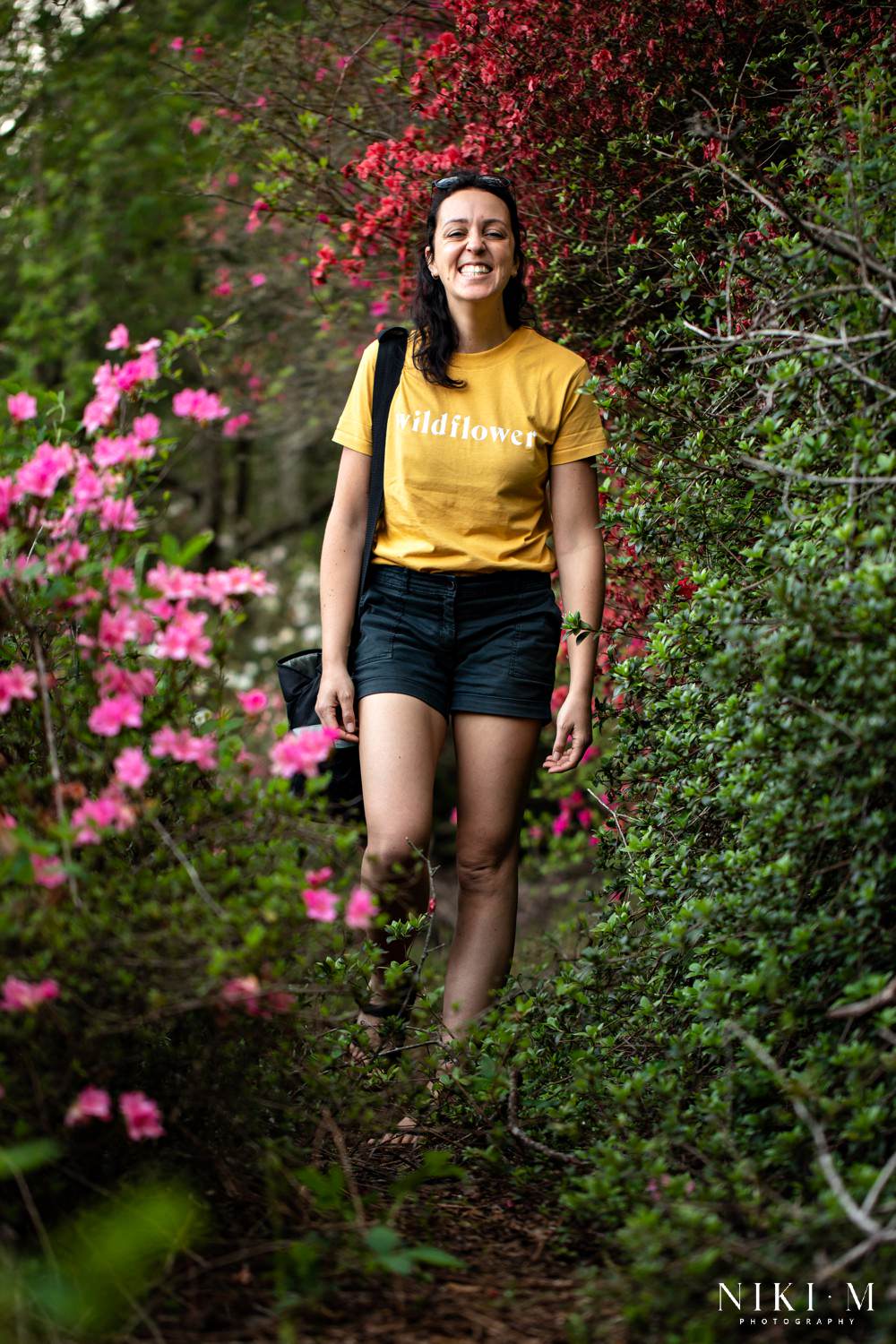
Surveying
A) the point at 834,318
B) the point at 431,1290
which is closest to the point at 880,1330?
the point at 431,1290

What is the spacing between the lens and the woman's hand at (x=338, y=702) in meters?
3.16

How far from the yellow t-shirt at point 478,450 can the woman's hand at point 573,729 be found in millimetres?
353

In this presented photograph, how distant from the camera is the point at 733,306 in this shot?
3.25 meters

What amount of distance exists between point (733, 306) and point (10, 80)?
5.58 meters

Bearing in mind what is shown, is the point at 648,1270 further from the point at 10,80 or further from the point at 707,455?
the point at 10,80

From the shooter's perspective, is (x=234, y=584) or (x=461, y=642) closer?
(x=234, y=584)

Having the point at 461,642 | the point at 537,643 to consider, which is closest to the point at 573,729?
the point at 537,643

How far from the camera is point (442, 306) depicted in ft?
10.8

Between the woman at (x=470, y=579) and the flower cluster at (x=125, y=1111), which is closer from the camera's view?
the flower cluster at (x=125, y=1111)

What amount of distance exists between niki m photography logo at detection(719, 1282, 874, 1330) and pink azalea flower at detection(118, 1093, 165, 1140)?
3.03ft

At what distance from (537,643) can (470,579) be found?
0.23m

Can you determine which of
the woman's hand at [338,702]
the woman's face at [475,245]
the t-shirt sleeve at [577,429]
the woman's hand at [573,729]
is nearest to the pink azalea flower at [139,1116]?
the woman's hand at [338,702]

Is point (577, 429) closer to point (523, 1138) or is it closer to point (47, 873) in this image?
point (523, 1138)

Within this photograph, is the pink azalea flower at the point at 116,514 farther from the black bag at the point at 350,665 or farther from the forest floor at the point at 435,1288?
the forest floor at the point at 435,1288
